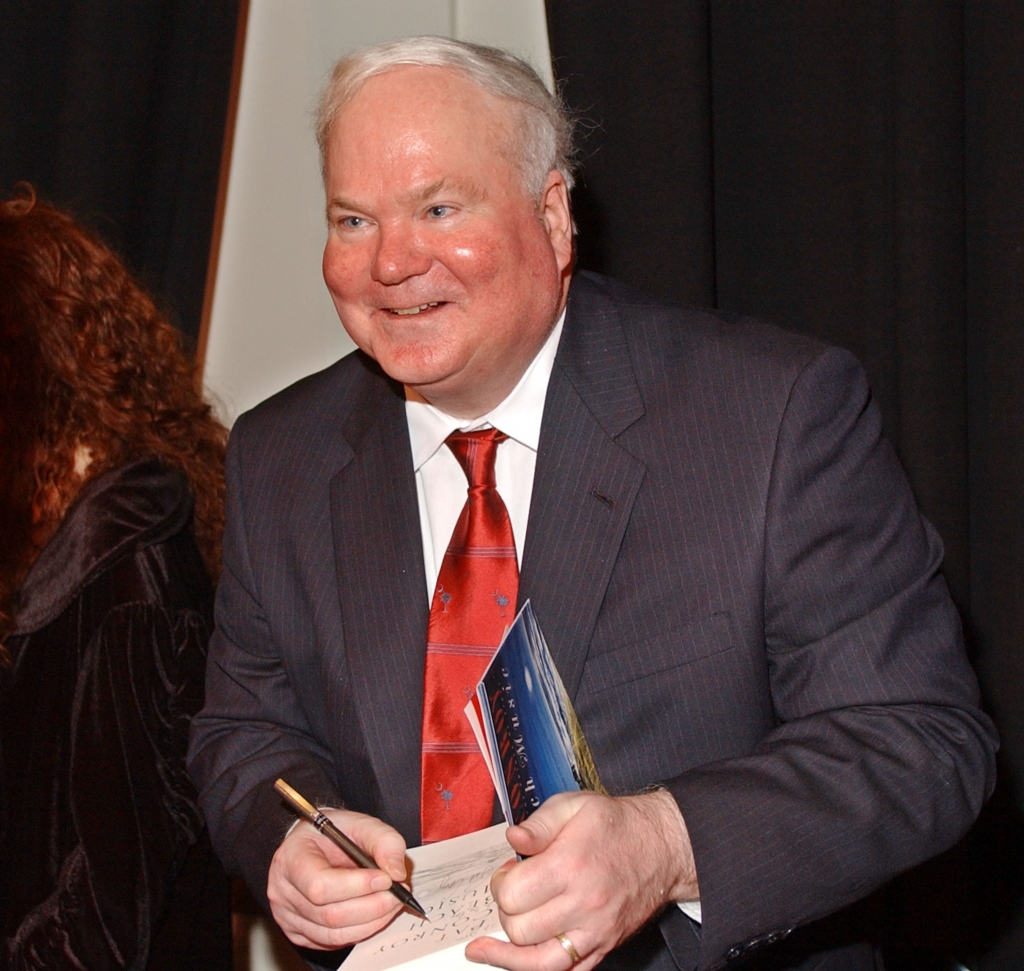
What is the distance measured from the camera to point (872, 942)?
1.50 metres

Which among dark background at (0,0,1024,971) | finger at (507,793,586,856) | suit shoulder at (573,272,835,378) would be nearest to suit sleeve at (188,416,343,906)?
finger at (507,793,586,856)

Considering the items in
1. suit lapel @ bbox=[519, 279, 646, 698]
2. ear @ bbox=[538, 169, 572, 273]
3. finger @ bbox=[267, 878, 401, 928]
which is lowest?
finger @ bbox=[267, 878, 401, 928]

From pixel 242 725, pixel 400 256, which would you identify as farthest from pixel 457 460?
pixel 242 725

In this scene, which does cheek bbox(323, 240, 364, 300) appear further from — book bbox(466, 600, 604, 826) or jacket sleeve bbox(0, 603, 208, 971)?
jacket sleeve bbox(0, 603, 208, 971)

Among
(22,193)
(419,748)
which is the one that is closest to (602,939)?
(419,748)

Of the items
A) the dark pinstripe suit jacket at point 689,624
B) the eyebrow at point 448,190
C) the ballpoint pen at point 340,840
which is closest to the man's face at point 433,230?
the eyebrow at point 448,190

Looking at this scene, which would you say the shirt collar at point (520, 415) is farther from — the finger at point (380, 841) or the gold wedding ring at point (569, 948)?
the gold wedding ring at point (569, 948)

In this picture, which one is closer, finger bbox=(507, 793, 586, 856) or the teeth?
finger bbox=(507, 793, 586, 856)

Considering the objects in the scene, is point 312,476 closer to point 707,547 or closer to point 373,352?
point 373,352

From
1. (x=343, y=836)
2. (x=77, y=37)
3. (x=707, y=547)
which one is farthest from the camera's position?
(x=77, y=37)

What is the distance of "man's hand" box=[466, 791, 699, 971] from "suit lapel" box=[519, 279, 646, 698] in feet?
0.98

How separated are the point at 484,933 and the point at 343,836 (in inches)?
6.9

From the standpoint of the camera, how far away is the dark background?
1.73 metres

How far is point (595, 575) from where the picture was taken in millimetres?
1370
